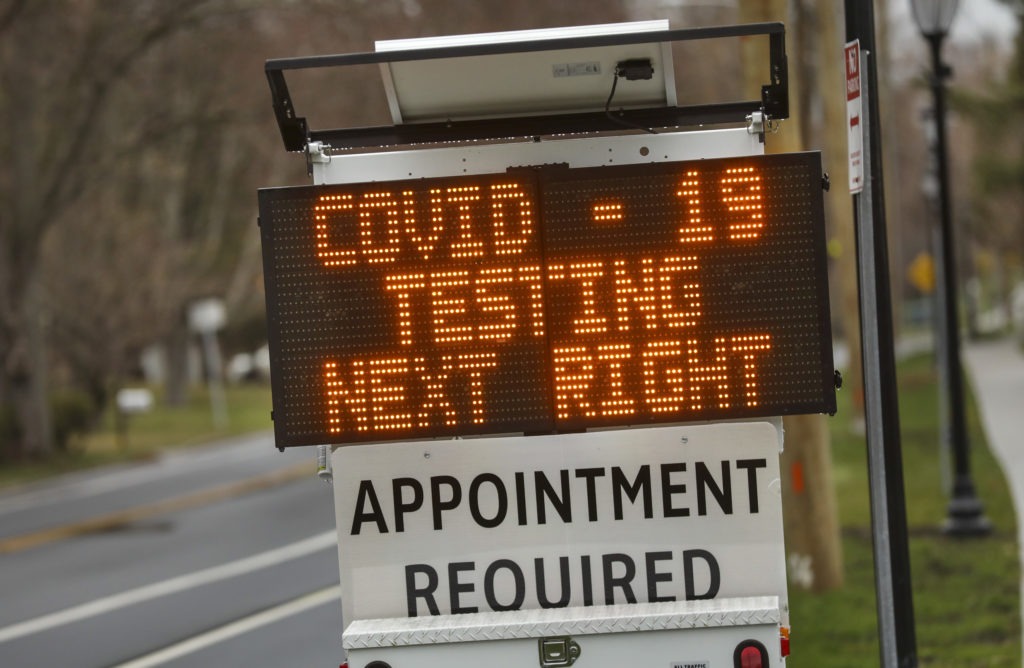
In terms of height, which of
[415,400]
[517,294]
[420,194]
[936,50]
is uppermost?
[936,50]

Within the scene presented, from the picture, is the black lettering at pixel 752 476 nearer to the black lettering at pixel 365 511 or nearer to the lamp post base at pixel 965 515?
the black lettering at pixel 365 511

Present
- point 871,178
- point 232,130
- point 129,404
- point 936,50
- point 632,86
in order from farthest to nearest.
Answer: point 232,130 → point 129,404 → point 936,50 → point 871,178 → point 632,86


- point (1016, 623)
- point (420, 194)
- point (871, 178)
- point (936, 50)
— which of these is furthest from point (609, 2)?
point (420, 194)

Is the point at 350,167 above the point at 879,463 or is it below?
above

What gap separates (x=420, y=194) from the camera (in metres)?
5.57

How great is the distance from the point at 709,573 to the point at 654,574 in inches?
7.4

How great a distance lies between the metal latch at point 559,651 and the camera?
5.41 m

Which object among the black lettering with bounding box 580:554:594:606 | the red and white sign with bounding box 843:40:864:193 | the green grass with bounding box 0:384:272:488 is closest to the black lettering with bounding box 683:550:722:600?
the black lettering with bounding box 580:554:594:606

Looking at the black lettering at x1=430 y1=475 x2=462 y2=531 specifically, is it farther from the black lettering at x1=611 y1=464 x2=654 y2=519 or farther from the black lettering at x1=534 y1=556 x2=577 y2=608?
the black lettering at x1=611 y1=464 x2=654 y2=519

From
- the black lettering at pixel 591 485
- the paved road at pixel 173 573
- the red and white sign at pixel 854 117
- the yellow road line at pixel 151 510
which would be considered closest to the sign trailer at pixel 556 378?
the black lettering at pixel 591 485

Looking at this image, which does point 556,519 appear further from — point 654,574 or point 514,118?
point 514,118

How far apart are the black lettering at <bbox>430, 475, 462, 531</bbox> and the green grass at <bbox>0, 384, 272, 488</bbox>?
22787 millimetres

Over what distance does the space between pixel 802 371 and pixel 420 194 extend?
1.42 metres

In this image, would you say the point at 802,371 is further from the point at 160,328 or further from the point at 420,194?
the point at 160,328
